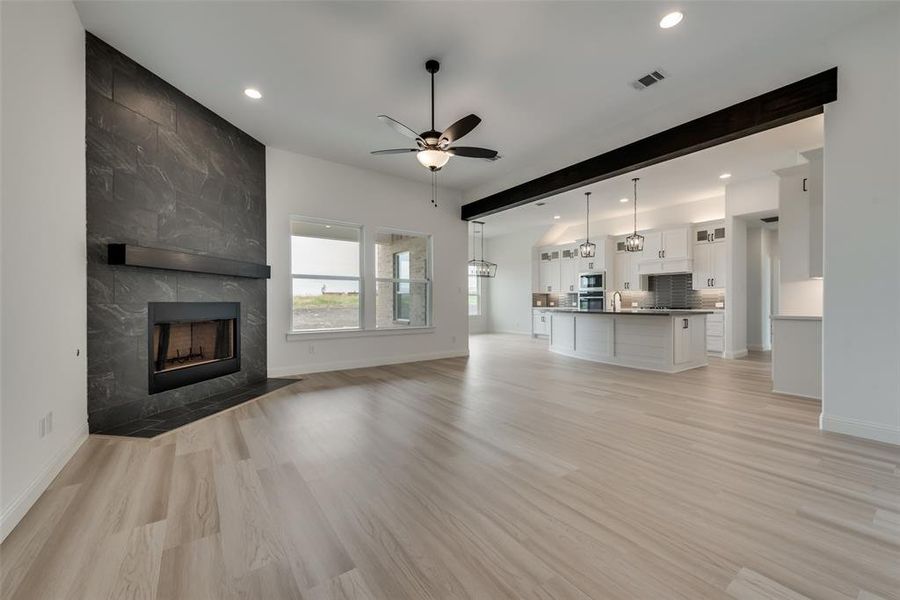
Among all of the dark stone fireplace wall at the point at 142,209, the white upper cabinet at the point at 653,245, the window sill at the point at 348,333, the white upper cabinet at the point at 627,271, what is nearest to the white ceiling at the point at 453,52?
the dark stone fireplace wall at the point at 142,209

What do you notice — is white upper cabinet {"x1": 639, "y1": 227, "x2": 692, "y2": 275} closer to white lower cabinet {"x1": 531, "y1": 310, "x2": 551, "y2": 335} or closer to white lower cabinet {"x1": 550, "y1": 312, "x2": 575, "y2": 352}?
white lower cabinet {"x1": 550, "y1": 312, "x2": 575, "y2": 352}

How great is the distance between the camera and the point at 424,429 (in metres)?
3.02

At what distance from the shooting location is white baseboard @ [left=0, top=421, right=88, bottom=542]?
167cm

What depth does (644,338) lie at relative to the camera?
18.8ft

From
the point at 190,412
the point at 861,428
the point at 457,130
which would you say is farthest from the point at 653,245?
the point at 190,412

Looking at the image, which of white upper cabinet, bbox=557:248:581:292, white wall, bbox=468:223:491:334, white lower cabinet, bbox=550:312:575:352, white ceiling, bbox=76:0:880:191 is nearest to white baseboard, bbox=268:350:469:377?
white lower cabinet, bbox=550:312:575:352

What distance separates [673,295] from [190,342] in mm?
9263

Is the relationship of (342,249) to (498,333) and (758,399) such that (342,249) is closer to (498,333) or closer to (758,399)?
(758,399)

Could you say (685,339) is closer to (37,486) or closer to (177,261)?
(177,261)

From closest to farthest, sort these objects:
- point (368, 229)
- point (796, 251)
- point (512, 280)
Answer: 1. point (796, 251)
2. point (368, 229)
3. point (512, 280)

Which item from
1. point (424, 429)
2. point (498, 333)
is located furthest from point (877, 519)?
point (498, 333)

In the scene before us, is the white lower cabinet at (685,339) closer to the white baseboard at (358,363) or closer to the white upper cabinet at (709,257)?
the white upper cabinet at (709,257)

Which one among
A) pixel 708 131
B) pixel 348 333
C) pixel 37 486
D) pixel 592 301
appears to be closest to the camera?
pixel 37 486

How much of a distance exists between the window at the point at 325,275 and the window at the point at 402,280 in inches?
15.8
